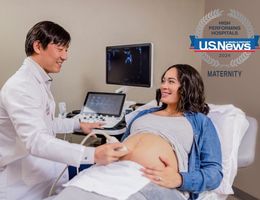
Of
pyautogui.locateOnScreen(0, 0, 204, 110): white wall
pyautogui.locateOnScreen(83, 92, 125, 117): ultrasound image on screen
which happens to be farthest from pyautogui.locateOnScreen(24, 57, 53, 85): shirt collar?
pyautogui.locateOnScreen(0, 0, 204, 110): white wall

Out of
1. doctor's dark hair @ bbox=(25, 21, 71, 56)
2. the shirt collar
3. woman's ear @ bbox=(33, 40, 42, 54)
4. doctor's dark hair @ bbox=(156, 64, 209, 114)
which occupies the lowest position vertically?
doctor's dark hair @ bbox=(156, 64, 209, 114)

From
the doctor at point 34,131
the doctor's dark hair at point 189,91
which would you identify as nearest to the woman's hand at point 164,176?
the doctor at point 34,131

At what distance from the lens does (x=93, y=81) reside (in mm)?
2742

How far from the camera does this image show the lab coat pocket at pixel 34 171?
142cm

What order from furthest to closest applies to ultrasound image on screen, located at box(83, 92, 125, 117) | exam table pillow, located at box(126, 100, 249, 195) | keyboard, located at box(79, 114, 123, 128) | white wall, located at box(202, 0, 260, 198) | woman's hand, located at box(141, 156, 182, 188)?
white wall, located at box(202, 0, 260, 198), ultrasound image on screen, located at box(83, 92, 125, 117), keyboard, located at box(79, 114, 123, 128), exam table pillow, located at box(126, 100, 249, 195), woman's hand, located at box(141, 156, 182, 188)

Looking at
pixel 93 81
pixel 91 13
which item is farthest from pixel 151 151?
pixel 91 13

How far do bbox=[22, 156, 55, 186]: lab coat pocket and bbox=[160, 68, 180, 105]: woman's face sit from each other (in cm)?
68

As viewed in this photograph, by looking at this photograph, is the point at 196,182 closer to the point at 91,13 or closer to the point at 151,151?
the point at 151,151

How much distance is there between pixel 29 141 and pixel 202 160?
76cm

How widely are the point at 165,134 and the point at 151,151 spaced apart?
0.14m

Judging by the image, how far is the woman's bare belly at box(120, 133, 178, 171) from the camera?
4.50 feet

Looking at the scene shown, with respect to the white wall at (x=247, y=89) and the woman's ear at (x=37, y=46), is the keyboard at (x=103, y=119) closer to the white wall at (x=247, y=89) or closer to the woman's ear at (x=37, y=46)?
the woman's ear at (x=37, y=46)

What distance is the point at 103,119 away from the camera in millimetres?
2104

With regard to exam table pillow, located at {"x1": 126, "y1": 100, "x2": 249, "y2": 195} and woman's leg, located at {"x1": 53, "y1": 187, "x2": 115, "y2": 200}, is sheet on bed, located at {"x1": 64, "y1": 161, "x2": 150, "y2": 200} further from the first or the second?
exam table pillow, located at {"x1": 126, "y1": 100, "x2": 249, "y2": 195}
